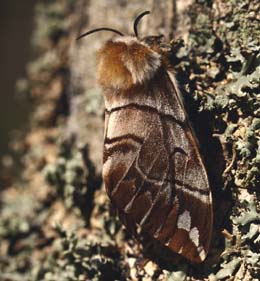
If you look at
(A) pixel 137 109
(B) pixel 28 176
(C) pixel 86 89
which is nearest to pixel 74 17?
(C) pixel 86 89

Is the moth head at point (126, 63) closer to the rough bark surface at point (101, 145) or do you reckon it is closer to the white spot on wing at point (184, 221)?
the rough bark surface at point (101, 145)

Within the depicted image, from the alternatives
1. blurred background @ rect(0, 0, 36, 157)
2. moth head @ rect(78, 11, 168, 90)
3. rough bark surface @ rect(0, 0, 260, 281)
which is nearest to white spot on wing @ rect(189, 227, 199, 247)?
rough bark surface @ rect(0, 0, 260, 281)

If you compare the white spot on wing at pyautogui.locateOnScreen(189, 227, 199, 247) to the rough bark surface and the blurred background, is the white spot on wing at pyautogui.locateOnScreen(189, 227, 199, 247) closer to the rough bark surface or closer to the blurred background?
the rough bark surface

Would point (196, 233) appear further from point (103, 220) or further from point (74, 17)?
point (74, 17)

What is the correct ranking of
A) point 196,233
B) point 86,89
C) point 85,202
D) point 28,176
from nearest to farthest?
1. point 196,233
2. point 85,202
3. point 86,89
4. point 28,176

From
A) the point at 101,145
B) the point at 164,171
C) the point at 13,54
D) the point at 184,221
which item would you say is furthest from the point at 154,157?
the point at 13,54

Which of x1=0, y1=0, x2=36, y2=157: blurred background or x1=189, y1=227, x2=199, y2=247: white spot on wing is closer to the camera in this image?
x1=189, y1=227, x2=199, y2=247: white spot on wing

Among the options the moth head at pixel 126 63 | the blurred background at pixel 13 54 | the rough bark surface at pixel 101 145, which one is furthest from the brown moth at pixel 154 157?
the blurred background at pixel 13 54

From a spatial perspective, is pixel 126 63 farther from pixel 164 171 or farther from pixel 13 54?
pixel 13 54
